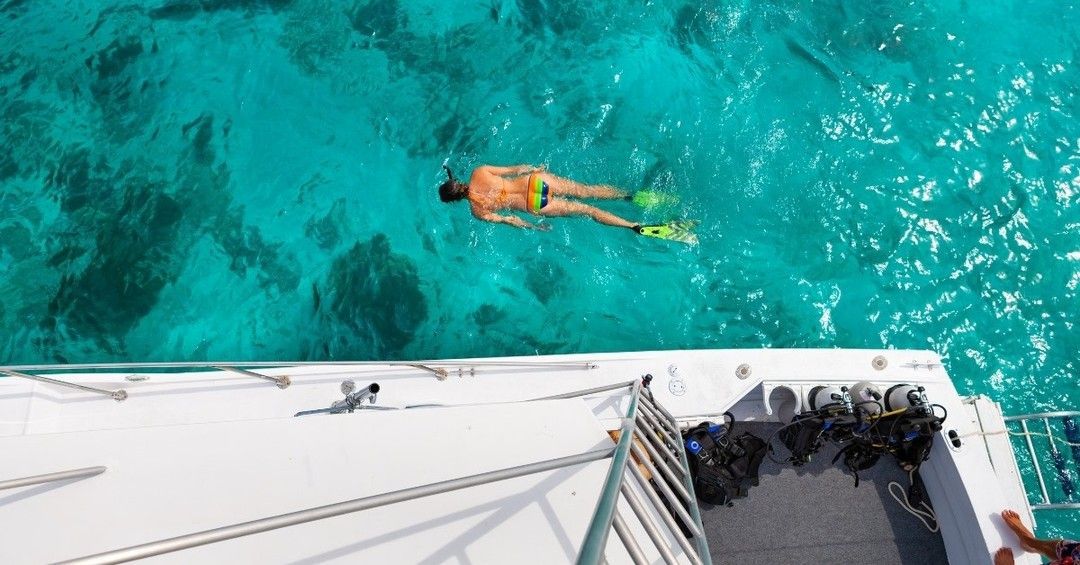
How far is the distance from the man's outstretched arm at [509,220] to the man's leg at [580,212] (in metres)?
0.19

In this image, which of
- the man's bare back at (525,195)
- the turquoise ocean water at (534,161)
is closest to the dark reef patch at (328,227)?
the turquoise ocean water at (534,161)

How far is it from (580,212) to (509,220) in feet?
2.91

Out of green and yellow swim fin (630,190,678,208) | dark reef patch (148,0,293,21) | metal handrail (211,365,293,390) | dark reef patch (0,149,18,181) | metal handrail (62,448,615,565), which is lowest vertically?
metal handrail (62,448,615,565)

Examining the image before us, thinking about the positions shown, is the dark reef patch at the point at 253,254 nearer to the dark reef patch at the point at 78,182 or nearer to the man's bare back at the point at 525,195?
the dark reef patch at the point at 78,182

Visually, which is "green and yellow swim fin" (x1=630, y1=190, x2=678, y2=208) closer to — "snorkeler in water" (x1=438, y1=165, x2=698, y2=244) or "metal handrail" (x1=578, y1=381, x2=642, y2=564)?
"snorkeler in water" (x1=438, y1=165, x2=698, y2=244)

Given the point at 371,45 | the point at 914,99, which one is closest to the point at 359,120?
the point at 371,45

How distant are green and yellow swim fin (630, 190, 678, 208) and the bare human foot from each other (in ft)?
14.6

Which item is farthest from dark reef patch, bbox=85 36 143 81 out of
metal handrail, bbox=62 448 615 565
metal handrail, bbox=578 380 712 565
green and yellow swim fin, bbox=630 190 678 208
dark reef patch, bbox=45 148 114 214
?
metal handrail, bbox=578 380 712 565

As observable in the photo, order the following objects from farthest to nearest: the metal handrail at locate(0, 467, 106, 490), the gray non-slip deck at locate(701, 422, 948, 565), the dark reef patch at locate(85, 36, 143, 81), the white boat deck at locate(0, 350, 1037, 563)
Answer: the dark reef patch at locate(85, 36, 143, 81) < the gray non-slip deck at locate(701, 422, 948, 565) < the white boat deck at locate(0, 350, 1037, 563) < the metal handrail at locate(0, 467, 106, 490)

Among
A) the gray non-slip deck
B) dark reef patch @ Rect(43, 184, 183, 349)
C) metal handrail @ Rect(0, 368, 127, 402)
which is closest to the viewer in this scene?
metal handrail @ Rect(0, 368, 127, 402)

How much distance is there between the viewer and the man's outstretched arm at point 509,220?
7.43 m

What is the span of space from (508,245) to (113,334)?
455 centimetres

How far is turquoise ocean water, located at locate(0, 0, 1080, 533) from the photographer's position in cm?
709

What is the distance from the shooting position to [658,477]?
2945mm
